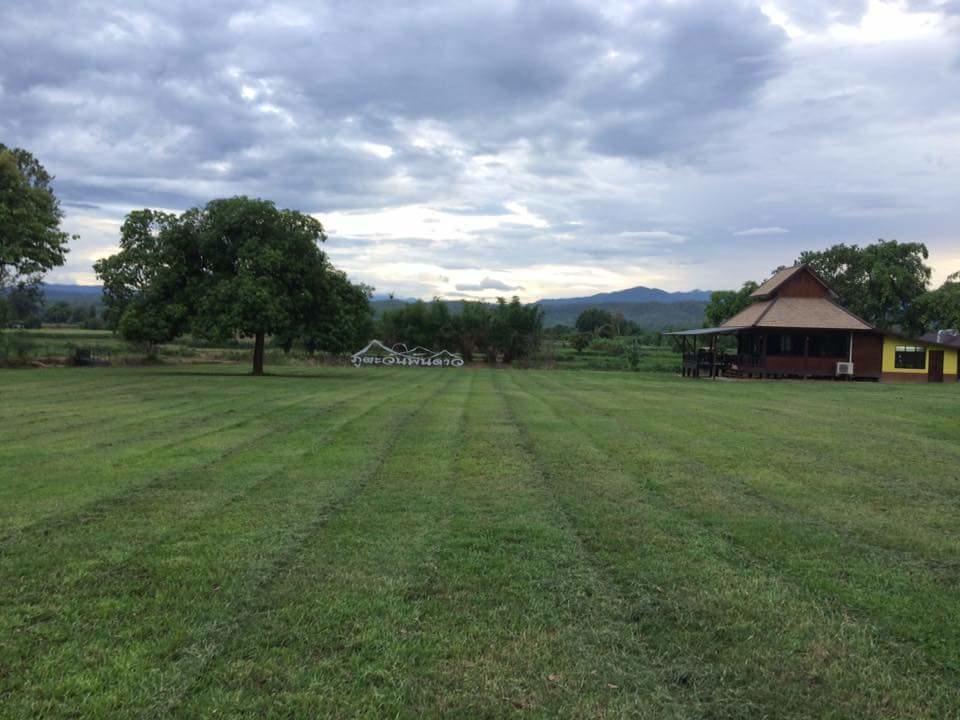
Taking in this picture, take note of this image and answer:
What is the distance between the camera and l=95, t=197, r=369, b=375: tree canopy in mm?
25109

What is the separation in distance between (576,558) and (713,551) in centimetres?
106

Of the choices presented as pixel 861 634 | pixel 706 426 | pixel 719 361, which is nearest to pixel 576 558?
pixel 861 634

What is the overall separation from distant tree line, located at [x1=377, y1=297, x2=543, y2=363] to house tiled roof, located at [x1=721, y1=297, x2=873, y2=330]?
612 inches

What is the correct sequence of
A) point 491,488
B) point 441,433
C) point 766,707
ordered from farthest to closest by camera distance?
1. point 441,433
2. point 491,488
3. point 766,707

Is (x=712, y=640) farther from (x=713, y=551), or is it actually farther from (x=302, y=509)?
(x=302, y=509)

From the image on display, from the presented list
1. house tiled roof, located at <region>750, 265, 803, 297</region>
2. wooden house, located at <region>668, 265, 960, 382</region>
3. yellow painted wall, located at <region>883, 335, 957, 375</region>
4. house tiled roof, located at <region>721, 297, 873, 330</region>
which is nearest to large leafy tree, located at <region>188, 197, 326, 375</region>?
wooden house, located at <region>668, 265, 960, 382</region>

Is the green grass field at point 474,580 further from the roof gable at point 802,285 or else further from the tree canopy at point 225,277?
the roof gable at point 802,285

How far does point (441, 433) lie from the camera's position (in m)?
11.4

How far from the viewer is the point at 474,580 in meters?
4.59

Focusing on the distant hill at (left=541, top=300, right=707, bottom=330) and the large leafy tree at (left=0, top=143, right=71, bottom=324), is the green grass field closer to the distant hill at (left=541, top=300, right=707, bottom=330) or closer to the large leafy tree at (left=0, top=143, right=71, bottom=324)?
the large leafy tree at (left=0, top=143, right=71, bottom=324)

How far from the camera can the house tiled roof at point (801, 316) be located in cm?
3375

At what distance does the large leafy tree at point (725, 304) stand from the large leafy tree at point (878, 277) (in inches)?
200

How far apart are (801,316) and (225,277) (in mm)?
26071

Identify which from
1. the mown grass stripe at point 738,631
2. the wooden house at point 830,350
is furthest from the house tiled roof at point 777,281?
the mown grass stripe at point 738,631
